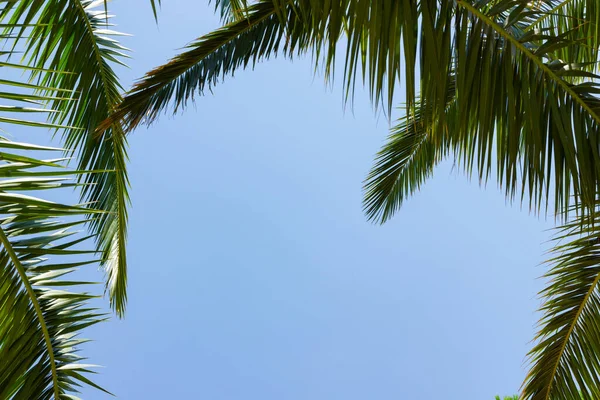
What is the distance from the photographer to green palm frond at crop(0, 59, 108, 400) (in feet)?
5.71

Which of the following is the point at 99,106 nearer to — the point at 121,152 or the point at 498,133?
the point at 121,152

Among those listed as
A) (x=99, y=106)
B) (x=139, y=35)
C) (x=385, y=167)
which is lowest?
(x=385, y=167)

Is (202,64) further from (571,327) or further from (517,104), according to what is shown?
(571,327)

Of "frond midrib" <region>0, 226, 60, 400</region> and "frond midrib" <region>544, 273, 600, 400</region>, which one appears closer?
"frond midrib" <region>0, 226, 60, 400</region>

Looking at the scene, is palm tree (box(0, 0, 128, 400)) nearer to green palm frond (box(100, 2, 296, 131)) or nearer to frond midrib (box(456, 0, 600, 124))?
green palm frond (box(100, 2, 296, 131))

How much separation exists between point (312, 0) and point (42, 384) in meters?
1.55

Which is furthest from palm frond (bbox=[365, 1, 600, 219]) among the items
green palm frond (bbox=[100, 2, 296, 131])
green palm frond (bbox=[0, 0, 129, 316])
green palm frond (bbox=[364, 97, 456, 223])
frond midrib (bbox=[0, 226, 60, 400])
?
green palm frond (bbox=[364, 97, 456, 223])

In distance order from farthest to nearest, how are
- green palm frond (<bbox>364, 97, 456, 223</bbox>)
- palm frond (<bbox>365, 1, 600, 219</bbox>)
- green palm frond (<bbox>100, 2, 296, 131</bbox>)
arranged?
green palm frond (<bbox>364, 97, 456, 223</bbox>) < green palm frond (<bbox>100, 2, 296, 131</bbox>) < palm frond (<bbox>365, 1, 600, 219</bbox>)

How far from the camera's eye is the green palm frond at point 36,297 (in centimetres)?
174

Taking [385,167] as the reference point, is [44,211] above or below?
below

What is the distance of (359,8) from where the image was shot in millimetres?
1590

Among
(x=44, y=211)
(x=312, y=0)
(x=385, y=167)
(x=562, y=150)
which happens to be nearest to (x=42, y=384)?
(x=44, y=211)

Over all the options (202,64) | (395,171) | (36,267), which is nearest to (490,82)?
(36,267)

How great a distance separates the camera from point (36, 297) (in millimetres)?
1953
